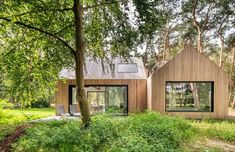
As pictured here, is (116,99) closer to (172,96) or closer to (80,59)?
(172,96)

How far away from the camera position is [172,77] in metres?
17.8

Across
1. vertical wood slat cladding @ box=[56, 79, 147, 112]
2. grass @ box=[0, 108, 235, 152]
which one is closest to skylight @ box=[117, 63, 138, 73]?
vertical wood slat cladding @ box=[56, 79, 147, 112]

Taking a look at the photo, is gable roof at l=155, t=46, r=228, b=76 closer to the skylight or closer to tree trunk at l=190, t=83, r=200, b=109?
tree trunk at l=190, t=83, r=200, b=109

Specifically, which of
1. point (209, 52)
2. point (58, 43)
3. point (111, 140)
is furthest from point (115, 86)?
point (209, 52)

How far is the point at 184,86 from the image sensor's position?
1916 centimetres

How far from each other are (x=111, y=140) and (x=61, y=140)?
110 cm

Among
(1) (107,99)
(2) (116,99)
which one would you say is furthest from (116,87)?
(1) (107,99)

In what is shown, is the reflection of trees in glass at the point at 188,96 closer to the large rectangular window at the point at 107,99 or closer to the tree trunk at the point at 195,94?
the tree trunk at the point at 195,94

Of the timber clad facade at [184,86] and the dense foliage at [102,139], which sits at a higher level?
the timber clad facade at [184,86]

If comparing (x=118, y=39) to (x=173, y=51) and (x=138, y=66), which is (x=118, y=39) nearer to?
(x=138, y=66)

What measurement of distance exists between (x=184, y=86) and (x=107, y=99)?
548 centimetres

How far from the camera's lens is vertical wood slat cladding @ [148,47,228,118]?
17.7 meters

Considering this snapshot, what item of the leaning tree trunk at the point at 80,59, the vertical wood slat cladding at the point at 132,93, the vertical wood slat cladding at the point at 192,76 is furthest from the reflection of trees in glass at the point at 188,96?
the leaning tree trunk at the point at 80,59

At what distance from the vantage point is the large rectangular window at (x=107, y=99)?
2064cm
